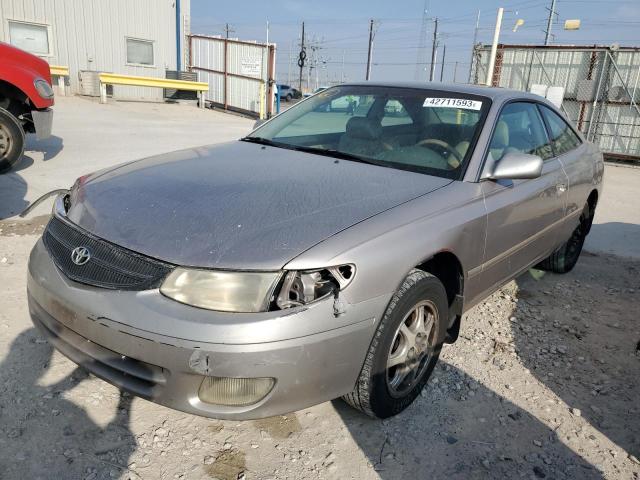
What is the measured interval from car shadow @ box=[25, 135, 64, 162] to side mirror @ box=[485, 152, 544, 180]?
6.88 meters

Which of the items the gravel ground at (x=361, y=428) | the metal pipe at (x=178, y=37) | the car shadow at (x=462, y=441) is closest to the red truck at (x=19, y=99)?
the gravel ground at (x=361, y=428)

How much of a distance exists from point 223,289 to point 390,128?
185 cm

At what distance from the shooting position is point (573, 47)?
41.9 ft

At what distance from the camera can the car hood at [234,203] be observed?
207 centimetres

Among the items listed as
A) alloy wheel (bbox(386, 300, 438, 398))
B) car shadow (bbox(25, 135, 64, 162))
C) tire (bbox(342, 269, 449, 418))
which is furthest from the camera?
car shadow (bbox(25, 135, 64, 162))

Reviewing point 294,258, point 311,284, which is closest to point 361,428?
point 311,284

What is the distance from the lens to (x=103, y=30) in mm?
16969

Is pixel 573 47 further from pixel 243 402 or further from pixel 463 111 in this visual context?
pixel 243 402

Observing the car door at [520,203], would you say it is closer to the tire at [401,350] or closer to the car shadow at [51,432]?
the tire at [401,350]

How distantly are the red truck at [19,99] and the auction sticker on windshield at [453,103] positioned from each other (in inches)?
215

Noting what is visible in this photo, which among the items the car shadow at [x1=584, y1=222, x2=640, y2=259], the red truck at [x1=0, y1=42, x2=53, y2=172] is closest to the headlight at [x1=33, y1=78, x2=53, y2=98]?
the red truck at [x1=0, y1=42, x2=53, y2=172]

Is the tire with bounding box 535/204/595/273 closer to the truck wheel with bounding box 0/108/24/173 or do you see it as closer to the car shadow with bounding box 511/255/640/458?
the car shadow with bounding box 511/255/640/458

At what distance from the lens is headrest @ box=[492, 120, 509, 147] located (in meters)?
3.21

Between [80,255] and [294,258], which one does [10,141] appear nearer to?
[80,255]
